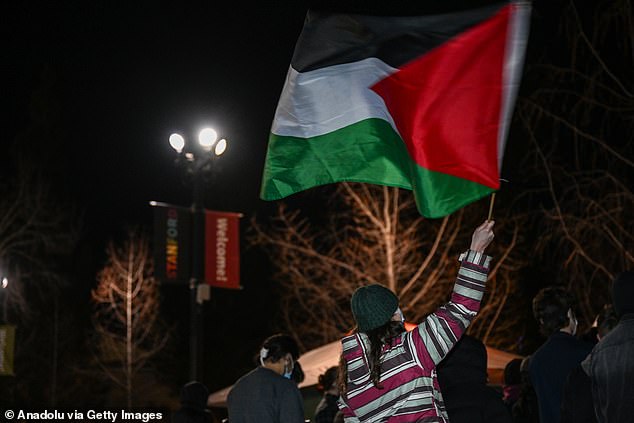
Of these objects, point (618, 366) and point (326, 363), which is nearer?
point (618, 366)

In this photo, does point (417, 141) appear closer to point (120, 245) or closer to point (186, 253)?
point (186, 253)

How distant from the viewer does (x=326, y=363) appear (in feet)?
48.4

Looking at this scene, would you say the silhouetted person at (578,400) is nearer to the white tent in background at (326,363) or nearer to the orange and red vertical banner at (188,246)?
the white tent in background at (326,363)

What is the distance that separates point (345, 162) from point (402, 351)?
6.49 feet

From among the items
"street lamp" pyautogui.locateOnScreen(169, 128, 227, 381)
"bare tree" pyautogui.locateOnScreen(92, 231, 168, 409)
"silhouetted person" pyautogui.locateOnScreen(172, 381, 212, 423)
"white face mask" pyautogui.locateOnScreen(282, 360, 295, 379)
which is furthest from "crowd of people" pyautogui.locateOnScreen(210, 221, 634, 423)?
"bare tree" pyautogui.locateOnScreen(92, 231, 168, 409)

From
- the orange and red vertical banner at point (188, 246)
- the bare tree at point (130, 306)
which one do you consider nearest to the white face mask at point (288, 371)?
the orange and red vertical banner at point (188, 246)

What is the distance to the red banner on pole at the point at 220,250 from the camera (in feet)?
60.0

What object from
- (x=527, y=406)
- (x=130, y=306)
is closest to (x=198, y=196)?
(x=527, y=406)

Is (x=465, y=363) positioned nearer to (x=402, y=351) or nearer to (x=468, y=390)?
(x=468, y=390)

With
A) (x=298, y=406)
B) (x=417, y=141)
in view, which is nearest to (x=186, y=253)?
(x=298, y=406)

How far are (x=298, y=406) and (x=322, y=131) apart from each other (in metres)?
1.97

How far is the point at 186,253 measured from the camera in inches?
706

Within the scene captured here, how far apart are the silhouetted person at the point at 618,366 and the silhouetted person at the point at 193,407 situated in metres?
4.15

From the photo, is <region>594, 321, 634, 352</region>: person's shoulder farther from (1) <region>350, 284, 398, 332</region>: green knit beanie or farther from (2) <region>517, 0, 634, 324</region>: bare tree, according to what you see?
(2) <region>517, 0, 634, 324</region>: bare tree
